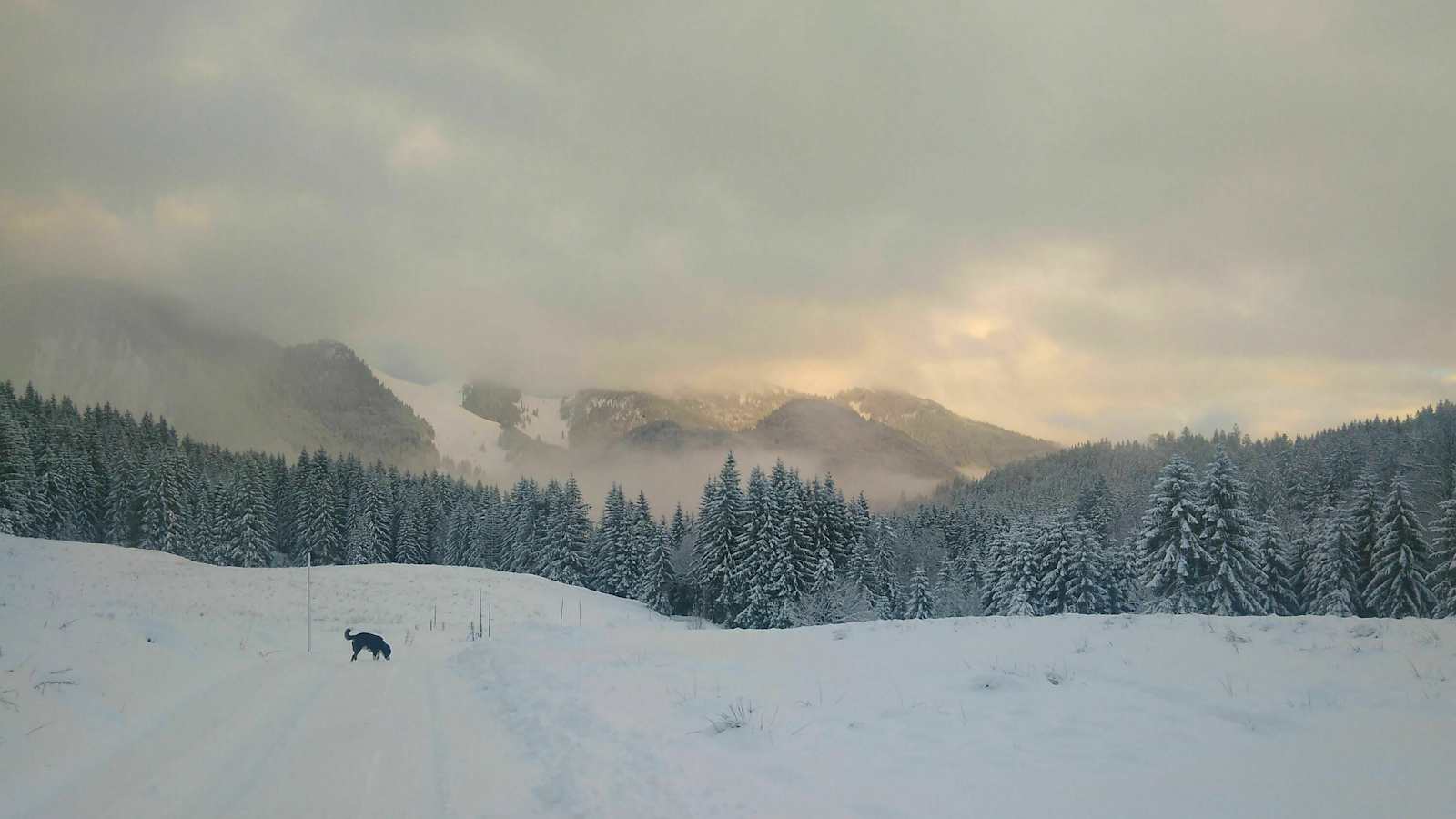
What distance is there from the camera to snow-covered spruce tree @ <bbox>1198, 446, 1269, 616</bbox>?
1411 inches

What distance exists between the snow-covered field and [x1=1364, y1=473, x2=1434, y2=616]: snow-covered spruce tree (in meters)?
35.1

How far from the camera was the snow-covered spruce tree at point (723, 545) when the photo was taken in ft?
182

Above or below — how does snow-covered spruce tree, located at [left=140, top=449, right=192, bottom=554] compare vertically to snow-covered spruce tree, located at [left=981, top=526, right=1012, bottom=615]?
above

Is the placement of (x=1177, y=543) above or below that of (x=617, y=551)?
above

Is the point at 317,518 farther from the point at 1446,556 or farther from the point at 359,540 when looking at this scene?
the point at 1446,556

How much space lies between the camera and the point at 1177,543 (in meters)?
37.1

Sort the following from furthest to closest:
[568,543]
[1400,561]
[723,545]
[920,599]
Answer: [568,543] → [723,545] → [920,599] → [1400,561]

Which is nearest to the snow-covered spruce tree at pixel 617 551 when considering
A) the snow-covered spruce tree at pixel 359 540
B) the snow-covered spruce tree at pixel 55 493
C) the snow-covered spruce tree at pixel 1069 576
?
the snow-covered spruce tree at pixel 359 540

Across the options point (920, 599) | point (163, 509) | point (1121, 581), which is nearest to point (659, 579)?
point (920, 599)

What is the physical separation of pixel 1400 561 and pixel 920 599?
29.4m

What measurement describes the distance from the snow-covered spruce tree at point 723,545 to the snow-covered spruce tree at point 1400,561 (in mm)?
39634

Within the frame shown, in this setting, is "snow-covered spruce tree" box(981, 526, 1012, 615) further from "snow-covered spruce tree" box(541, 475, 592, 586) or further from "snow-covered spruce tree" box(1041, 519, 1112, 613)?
"snow-covered spruce tree" box(541, 475, 592, 586)

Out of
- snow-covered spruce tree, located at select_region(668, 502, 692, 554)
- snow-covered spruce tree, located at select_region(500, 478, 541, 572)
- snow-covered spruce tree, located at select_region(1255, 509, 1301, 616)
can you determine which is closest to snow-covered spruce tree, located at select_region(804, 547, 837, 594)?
snow-covered spruce tree, located at select_region(668, 502, 692, 554)

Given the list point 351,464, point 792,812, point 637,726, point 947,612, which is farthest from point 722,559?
point 351,464
